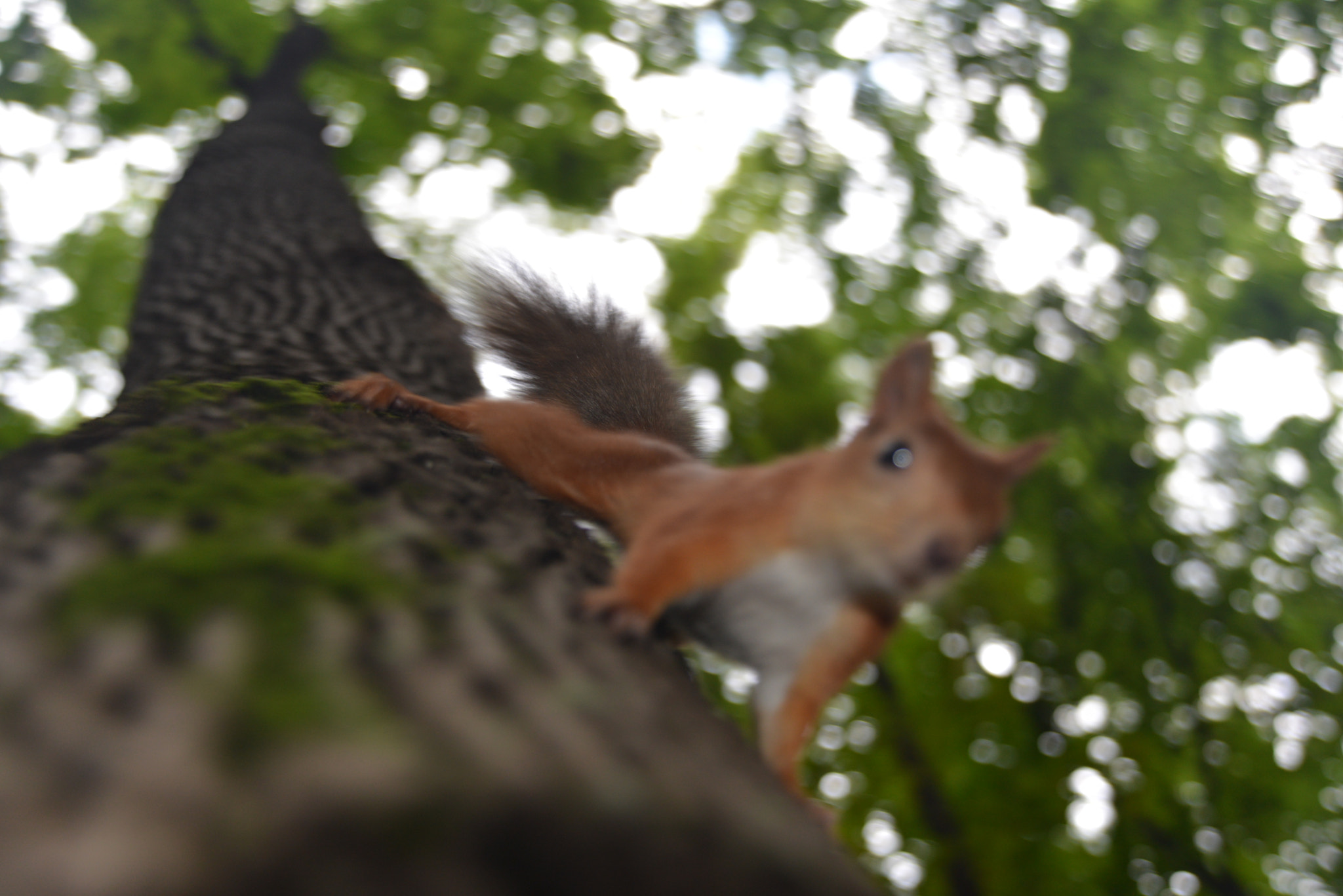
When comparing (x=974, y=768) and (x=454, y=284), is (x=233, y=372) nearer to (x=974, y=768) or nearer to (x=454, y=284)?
(x=454, y=284)

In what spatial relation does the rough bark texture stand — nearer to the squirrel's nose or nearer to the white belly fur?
the white belly fur

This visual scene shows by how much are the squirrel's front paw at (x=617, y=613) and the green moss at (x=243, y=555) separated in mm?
323

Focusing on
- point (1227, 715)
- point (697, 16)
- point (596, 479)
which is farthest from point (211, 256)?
point (1227, 715)

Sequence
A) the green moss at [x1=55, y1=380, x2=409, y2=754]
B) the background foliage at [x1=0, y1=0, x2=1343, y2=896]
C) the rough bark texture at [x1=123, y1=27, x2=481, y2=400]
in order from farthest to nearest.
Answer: the background foliage at [x1=0, y1=0, x2=1343, y2=896], the rough bark texture at [x1=123, y1=27, x2=481, y2=400], the green moss at [x1=55, y1=380, x2=409, y2=754]

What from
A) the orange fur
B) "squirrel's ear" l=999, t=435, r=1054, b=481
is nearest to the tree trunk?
the orange fur

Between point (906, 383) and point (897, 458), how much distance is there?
187 mm

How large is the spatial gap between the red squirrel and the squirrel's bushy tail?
555 mm

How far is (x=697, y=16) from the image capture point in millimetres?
5293

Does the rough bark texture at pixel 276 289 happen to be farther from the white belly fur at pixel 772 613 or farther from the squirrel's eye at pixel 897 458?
the squirrel's eye at pixel 897 458

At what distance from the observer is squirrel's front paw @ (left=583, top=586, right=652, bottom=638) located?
1.16m

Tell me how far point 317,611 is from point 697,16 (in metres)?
5.47

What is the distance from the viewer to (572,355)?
2533 mm

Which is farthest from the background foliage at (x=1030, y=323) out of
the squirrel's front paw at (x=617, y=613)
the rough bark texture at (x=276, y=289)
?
the squirrel's front paw at (x=617, y=613)

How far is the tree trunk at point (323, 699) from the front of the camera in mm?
584
